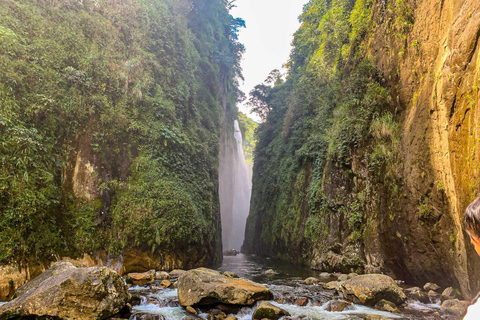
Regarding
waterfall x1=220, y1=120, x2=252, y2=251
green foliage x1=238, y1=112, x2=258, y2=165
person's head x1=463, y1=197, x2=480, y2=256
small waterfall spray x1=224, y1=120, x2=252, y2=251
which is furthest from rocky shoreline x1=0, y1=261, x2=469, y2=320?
small waterfall spray x1=224, y1=120, x2=252, y2=251

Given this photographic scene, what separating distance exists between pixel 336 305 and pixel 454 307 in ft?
7.09

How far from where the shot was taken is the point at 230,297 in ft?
19.1

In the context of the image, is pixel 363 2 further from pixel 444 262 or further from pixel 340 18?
pixel 444 262

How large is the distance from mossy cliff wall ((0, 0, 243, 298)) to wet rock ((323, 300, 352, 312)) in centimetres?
610

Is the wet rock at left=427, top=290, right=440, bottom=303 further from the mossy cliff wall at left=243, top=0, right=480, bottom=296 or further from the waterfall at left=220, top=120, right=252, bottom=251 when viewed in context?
the waterfall at left=220, top=120, right=252, bottom=251

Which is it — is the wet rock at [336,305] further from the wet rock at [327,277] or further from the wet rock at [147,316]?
the wet rock at [147,316]

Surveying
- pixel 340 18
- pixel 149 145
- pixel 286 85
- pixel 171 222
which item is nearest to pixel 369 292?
pixel 171 222

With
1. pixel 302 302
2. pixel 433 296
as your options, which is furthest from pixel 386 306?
pixel 302 302

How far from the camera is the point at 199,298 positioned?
579cm

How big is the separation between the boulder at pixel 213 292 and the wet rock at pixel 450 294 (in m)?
3.80

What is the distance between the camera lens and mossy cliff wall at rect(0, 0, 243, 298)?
716 centimetres

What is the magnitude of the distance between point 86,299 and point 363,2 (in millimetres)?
13871

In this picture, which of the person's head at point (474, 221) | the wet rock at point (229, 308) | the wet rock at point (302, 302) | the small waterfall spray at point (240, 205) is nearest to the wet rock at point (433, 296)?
the wet rock at point (302, 302)

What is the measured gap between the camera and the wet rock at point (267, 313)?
5340 mm
